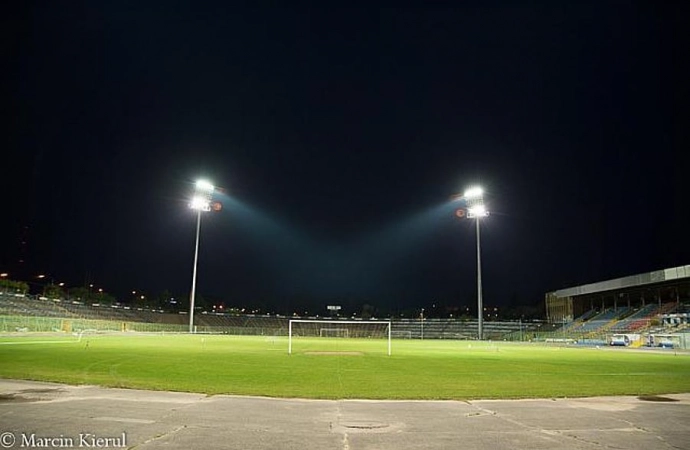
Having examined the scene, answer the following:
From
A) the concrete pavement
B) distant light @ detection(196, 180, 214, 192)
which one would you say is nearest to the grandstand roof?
the concrete pavement

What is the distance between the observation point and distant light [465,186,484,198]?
227 feet

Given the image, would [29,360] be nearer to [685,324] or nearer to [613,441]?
[613,441]

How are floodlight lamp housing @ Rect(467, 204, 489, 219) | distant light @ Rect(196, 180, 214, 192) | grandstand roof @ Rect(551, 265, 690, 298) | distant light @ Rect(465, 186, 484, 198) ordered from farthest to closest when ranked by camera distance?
distant light @ Rect(196, 180, 214, 192)
distant light @ Rect(465, 186, 484, 198)
floodlight lamp housing @ Rect(467, 204, 489, 219)
grandstand roof @ Rect(551, 265, 690, 298)

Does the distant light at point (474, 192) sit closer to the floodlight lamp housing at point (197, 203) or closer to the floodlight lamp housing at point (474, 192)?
the floodlight lamp housing at point (474, 192)

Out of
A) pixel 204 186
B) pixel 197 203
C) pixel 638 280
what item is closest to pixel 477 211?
pixel 638 280

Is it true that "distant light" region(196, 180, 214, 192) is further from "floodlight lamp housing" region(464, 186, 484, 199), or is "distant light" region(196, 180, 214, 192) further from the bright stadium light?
"floodlight lamp housing" region(464, 186, 484, 199)

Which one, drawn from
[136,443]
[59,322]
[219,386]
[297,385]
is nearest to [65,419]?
[136,443]

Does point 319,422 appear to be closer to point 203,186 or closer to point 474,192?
point 474,192

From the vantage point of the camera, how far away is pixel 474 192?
69.8 meters

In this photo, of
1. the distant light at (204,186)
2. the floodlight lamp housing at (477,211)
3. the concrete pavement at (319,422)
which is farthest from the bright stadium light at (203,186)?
the concrete pavement at (319,422)

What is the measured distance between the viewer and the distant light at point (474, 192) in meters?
69.2

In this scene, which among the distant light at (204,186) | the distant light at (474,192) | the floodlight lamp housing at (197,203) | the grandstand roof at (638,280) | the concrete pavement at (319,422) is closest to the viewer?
the concrete pavement at (319,422)

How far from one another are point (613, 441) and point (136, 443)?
24.4 feet

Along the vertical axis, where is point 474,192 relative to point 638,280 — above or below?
above
